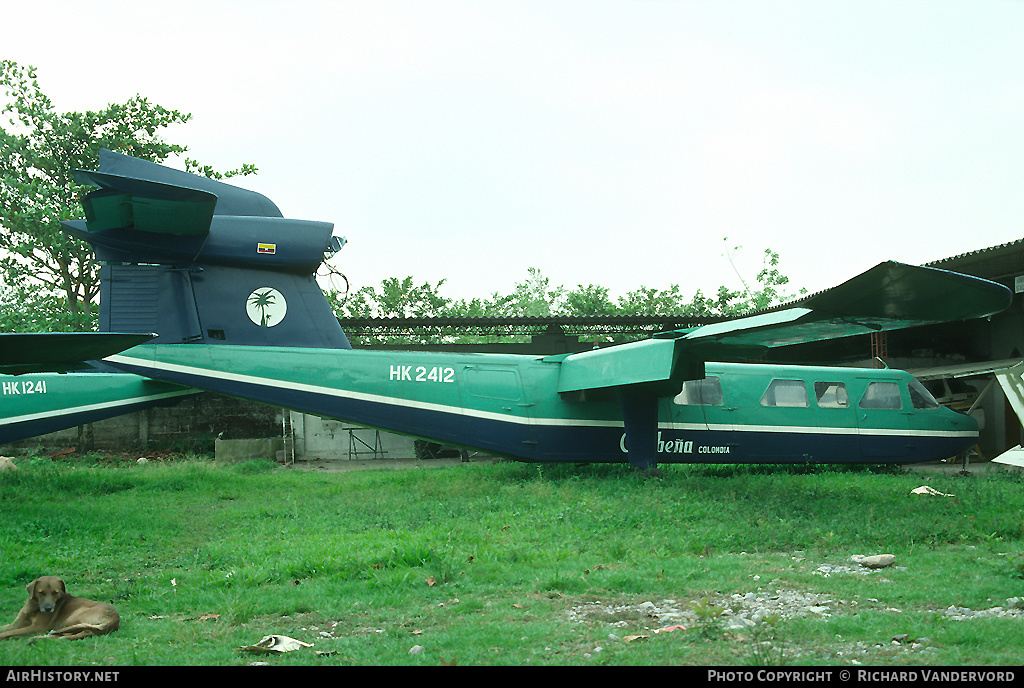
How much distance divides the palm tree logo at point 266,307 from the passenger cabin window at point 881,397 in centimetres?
1052

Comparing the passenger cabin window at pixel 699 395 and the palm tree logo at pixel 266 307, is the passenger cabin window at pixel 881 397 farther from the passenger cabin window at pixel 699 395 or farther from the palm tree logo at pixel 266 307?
the palm tree logo at pixel 266 307

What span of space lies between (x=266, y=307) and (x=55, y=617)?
7744 millimetres

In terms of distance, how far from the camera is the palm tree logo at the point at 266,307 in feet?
39.7

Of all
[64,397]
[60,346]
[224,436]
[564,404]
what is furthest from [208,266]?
[224,436]

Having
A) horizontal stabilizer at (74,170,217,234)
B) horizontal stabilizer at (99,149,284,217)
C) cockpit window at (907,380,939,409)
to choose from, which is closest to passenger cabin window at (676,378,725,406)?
cockpit window at (907,380,939,409)

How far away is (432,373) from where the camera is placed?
37.7ft

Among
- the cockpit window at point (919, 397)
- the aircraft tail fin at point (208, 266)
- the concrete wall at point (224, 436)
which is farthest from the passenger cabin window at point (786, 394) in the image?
the concrete wall at point (224, 436)

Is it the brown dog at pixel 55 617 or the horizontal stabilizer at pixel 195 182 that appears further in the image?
the horizontal stabilizer at pixel 195 182

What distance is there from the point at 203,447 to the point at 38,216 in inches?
359

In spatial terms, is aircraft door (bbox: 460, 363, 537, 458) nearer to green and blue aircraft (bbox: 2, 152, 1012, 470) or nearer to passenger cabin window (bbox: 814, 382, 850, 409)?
green and blue aircraft (bbox: 2, 152, 1012, 470)

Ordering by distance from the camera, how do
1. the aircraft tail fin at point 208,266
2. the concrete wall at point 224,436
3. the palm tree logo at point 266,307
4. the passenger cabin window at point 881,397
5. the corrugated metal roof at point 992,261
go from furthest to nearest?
the concrete wall at point 224,436 < the corrugated metal roof at point 992,261 < the passenger cabin window at point 881,397 < the palm tree logo at point 266,307 < the aircraft tail fin at point 208,266

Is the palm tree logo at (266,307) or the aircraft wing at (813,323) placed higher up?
the palm tree logo at (266,307)
